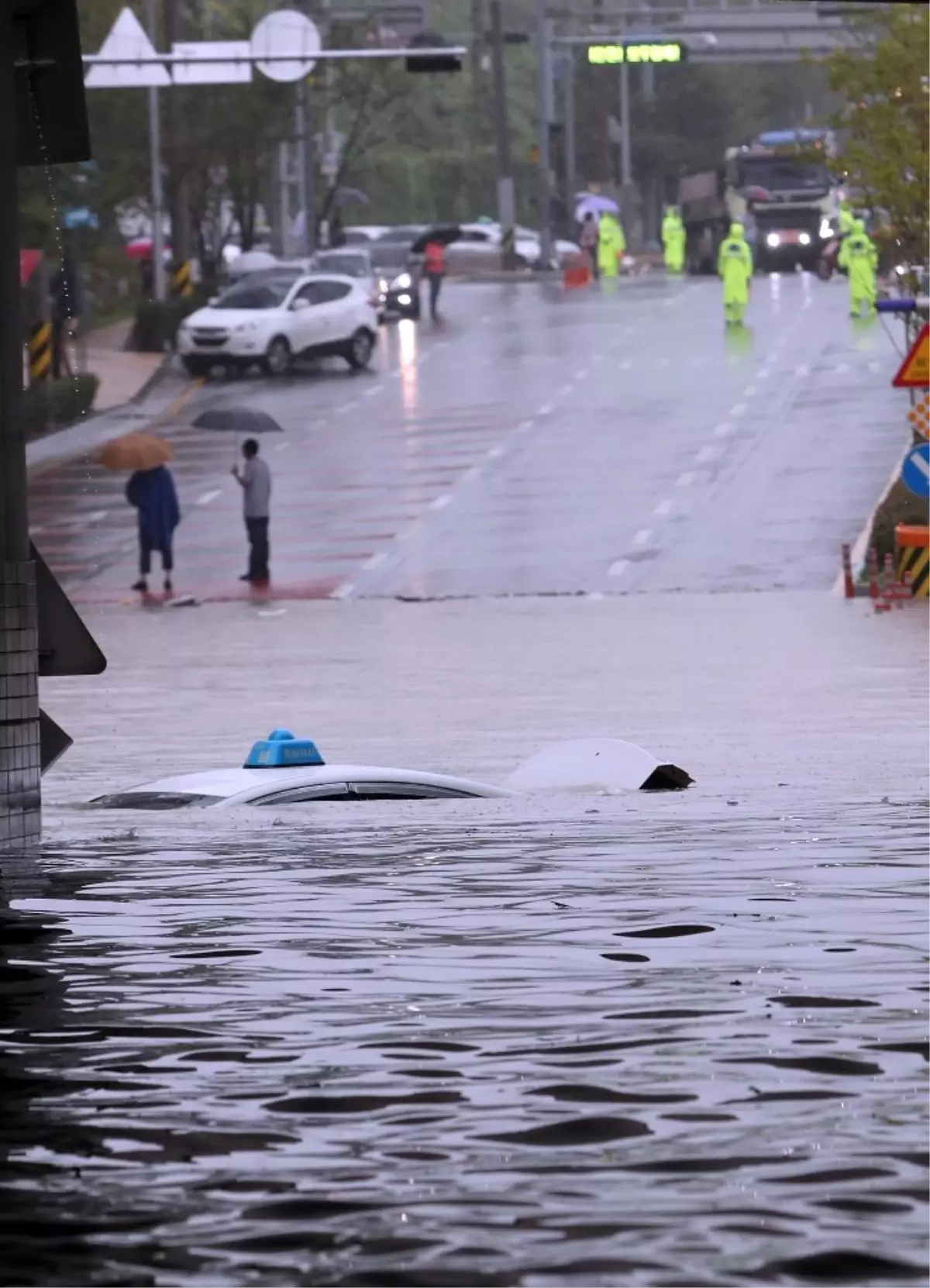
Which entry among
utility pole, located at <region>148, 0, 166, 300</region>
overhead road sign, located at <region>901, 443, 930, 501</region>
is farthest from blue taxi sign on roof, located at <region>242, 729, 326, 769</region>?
utility pole, located at <region>148, 0, 166, 300</region>

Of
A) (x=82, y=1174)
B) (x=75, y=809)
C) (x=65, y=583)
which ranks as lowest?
(x=65, y=583)

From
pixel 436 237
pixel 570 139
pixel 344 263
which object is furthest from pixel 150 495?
pixel 570 139

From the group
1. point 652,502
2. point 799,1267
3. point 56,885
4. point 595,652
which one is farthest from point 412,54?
point 799,1267

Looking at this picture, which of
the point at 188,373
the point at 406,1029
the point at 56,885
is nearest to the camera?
the point at 406,1029

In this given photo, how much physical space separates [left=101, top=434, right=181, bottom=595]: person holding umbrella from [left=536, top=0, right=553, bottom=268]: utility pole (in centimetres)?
5177

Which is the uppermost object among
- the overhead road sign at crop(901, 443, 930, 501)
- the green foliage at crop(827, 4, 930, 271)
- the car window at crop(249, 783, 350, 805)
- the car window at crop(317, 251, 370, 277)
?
the green foliage at crop(827, 4, 930, 271)

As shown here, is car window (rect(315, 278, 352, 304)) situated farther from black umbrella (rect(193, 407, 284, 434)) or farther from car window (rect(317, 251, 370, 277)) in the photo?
black umbrella (rect(193, 407, 284, 434))

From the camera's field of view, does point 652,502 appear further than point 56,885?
Yes

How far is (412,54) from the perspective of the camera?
40531 millimetres

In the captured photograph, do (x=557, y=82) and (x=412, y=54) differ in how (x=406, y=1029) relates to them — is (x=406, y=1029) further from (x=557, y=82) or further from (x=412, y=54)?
(x=557, y=82)

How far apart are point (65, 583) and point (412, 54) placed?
9.39m

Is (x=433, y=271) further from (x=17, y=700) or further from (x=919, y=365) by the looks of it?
(x=17, y=700)

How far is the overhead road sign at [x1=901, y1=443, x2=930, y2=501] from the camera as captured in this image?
2875cm

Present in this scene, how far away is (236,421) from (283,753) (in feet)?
80.9
